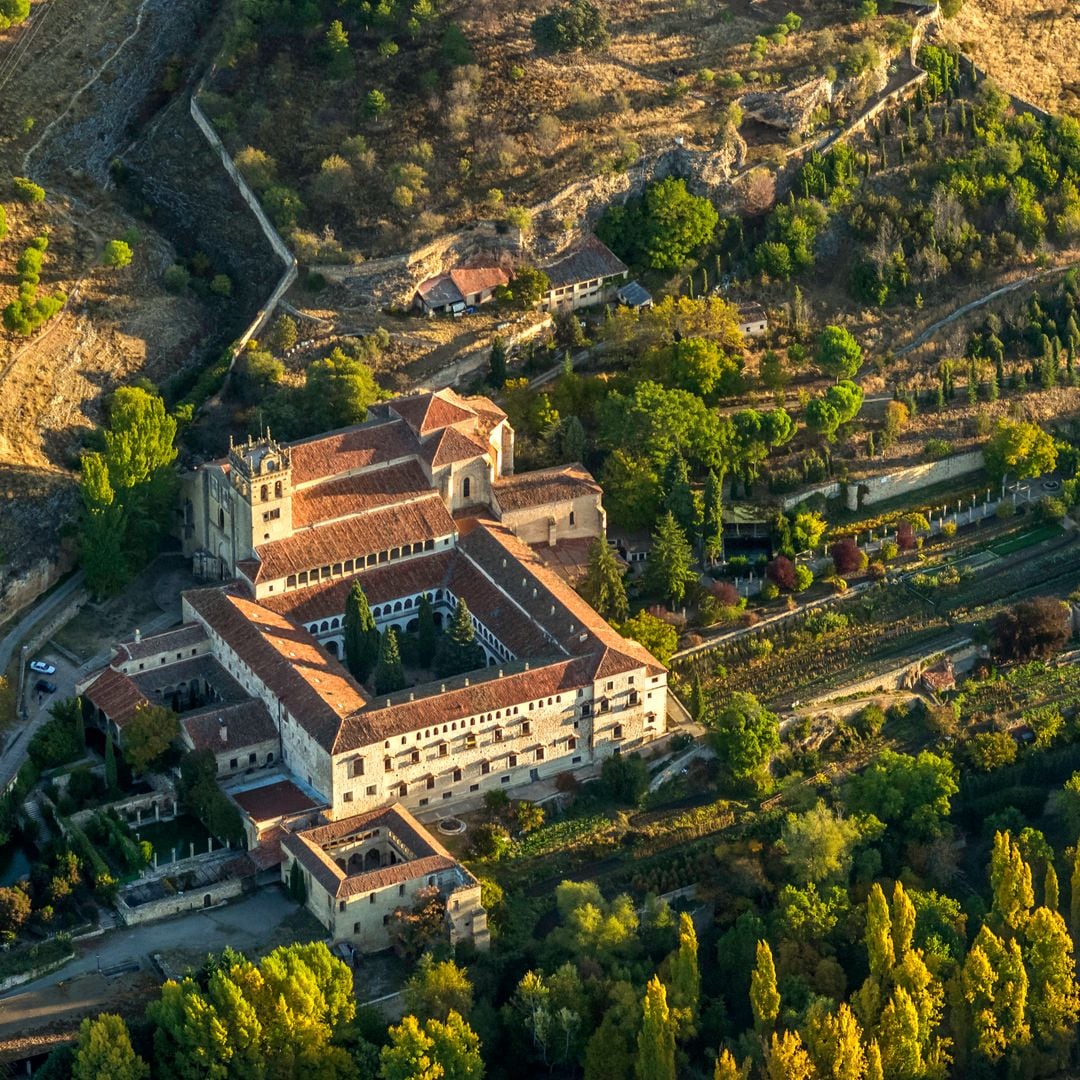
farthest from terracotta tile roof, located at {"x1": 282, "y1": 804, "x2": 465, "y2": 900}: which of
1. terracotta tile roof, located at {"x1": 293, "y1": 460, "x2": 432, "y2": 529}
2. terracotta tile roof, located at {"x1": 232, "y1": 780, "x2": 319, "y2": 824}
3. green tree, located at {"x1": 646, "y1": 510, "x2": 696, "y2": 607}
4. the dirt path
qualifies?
the dirt path

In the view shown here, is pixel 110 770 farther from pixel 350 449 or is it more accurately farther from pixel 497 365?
pixel 497 365

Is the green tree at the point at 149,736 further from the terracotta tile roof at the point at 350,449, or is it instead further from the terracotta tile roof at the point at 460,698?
the terracotta tile roof at the point at 350,449

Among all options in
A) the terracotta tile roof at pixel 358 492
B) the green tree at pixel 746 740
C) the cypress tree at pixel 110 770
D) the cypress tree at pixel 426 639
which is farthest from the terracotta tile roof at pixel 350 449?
the green tree at pixel 746 740

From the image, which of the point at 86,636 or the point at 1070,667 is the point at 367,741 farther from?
the point at 1070,667

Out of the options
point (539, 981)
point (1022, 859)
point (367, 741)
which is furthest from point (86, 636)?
point (1022, 859)

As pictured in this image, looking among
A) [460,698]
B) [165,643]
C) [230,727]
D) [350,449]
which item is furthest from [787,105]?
[230,727]

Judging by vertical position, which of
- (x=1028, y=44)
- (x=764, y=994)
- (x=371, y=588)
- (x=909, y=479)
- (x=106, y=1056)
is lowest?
(x=106, y=1056)
